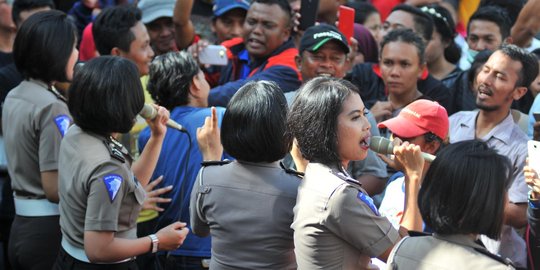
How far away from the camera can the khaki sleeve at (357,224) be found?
8.45 feet

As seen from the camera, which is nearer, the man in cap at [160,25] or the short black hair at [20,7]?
the short black hair at [20,7]

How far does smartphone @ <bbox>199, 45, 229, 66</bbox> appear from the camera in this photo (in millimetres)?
5355

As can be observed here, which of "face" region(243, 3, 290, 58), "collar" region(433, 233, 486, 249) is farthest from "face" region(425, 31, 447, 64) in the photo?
"collar" region(433, 233, 486, 249)

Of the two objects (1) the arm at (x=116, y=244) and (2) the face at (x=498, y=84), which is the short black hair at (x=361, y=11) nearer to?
(2) the face at (x=498, y=84)

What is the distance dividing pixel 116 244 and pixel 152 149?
67 cm

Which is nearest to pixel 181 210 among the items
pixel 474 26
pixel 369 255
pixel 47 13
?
pixel 47 13

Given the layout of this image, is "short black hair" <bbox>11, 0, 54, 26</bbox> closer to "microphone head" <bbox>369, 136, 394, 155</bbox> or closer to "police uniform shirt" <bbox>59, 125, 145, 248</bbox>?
"police uniform shirt" <bbox>59, 125, 145, 248</bbox>

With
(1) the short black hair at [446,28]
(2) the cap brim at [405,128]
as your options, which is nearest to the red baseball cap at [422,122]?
(2) the cap brim at [405,128]

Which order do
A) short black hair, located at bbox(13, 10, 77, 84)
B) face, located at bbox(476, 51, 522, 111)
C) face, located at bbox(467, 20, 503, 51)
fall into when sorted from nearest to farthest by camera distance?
short black hair, located at bbox(13, 10, 77, 84), face, located at bbox(476, 51, 522, 111), face, located at bbox(467, 20, 503, 51)

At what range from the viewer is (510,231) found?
12.4 ft

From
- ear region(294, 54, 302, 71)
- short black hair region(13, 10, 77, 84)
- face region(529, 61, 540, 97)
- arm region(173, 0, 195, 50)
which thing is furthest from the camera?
arm region(173, 0, 195, 50)

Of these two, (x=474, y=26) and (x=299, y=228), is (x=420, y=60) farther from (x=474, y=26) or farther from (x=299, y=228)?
(x=299, y=228)

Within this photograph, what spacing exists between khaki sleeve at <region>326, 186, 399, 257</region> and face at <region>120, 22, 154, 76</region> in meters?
2.63

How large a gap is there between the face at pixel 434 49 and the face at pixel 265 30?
4.11 feet
